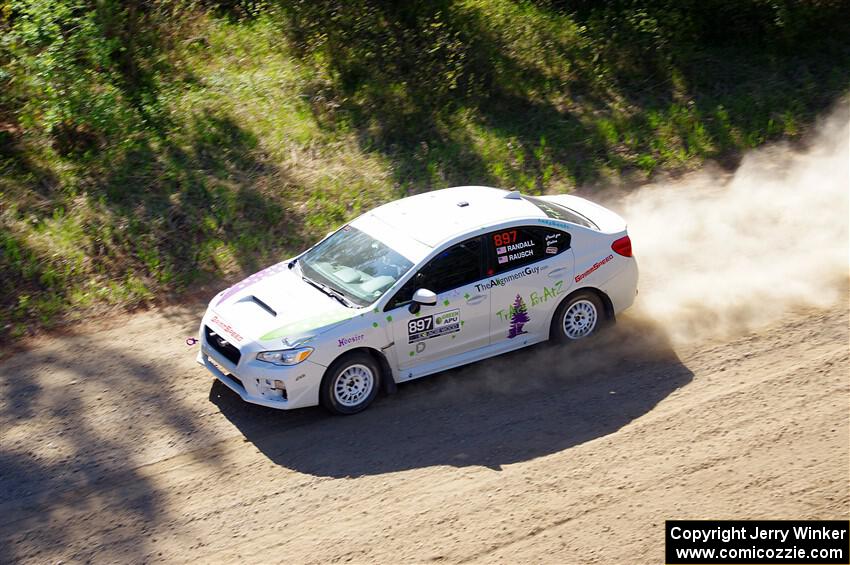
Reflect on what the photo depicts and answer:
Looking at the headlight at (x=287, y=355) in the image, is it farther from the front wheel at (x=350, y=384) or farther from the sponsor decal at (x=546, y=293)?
the sponsor decal at (x=546, y=293)

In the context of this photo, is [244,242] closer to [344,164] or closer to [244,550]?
[344,164]

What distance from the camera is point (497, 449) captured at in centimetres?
866

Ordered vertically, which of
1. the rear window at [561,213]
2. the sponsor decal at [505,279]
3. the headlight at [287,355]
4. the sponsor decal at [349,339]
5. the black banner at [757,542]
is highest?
the rear window at [561,213]

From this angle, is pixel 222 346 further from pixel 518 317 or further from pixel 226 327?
pixel 518 317

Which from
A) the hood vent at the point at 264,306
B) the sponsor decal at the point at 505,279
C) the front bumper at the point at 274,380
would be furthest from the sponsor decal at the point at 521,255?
the hood vent at the point at 264,306

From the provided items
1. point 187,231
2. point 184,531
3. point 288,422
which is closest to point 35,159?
point 187,231

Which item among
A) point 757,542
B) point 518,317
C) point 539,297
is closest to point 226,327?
point 518,317

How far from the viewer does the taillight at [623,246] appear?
10516 millimetres

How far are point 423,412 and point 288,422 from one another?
134 centimetres

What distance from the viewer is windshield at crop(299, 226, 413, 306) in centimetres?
933

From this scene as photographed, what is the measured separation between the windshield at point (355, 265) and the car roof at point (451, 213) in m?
0.34

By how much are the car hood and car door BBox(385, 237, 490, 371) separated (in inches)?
20.6

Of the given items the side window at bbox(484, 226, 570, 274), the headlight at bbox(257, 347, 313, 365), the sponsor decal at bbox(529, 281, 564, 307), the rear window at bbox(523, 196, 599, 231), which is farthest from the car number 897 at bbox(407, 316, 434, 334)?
the rear window at bbox(523, 196, 599, 231)

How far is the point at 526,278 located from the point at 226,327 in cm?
318
